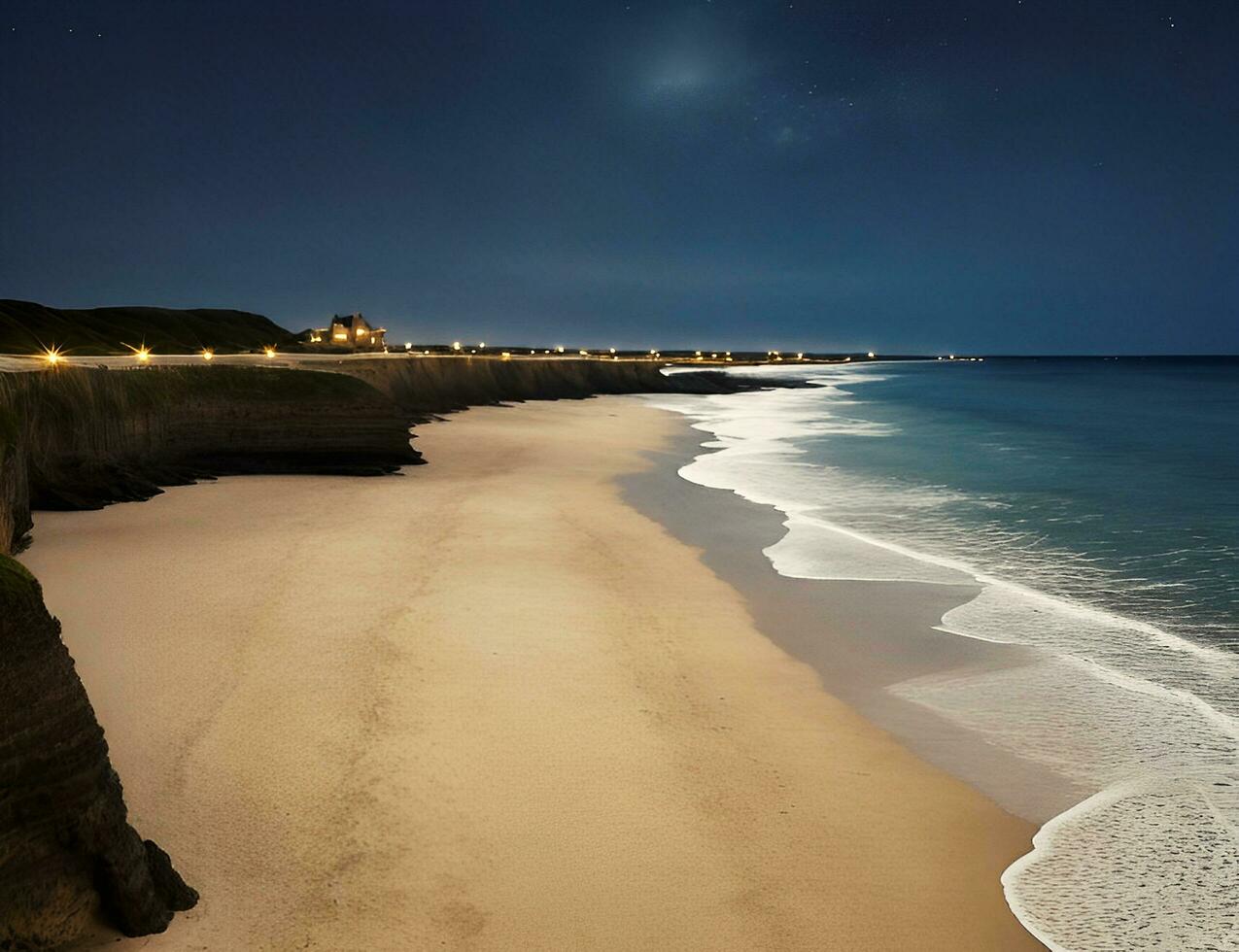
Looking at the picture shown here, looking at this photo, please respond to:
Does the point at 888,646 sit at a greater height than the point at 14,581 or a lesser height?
lesser

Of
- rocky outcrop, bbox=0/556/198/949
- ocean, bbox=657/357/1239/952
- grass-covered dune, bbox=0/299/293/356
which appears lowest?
ocean, bbox=657/357/1239/952

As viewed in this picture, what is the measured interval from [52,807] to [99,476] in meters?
16.1

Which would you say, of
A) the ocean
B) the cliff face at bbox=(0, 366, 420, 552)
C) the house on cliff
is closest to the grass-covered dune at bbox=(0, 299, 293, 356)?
the house on cliff

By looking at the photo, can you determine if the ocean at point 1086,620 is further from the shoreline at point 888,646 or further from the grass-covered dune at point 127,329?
the grass-covered dune at point 127,329

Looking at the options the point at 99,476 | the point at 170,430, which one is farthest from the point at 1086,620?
the point at 170,430

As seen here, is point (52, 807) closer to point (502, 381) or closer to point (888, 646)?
point (888, 646)

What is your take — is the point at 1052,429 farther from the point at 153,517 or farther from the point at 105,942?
the point at 105,942

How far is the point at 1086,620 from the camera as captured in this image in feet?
37.0

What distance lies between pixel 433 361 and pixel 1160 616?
159 feet

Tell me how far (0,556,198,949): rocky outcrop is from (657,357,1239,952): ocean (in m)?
5.09

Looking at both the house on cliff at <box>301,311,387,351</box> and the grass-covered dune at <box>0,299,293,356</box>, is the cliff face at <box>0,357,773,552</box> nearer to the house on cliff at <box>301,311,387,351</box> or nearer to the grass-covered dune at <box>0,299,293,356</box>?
the grass-covered dune at <box>0,299,293,356</box>

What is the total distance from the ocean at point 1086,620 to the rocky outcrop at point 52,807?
509 centimetres

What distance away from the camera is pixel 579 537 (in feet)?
50.8

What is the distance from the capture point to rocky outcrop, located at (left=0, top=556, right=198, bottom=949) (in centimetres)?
412
